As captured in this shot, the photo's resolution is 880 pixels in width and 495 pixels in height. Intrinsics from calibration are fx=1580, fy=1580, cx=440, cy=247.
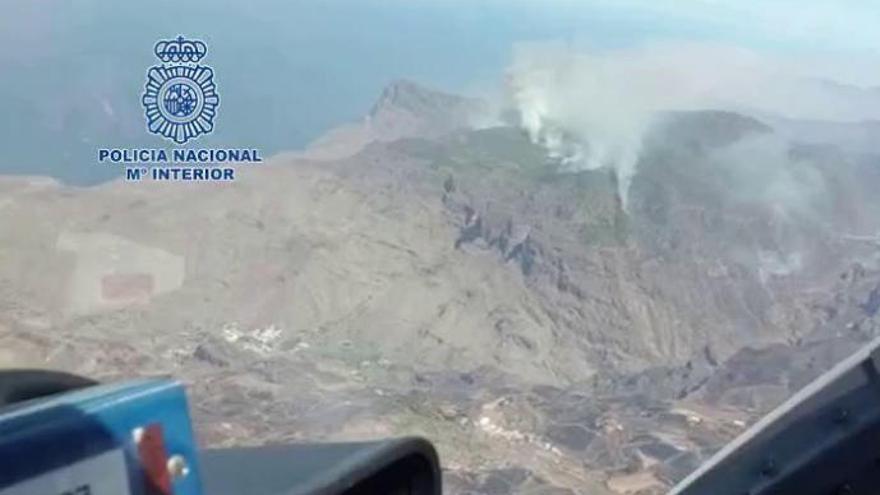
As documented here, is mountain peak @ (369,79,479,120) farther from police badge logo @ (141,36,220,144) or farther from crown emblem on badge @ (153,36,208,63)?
crown emblem on badge @ (153,36,208,63)

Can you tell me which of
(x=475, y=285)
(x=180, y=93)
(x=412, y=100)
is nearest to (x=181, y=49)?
(x=180, y=93)

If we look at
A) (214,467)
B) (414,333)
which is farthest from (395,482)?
(414,333)

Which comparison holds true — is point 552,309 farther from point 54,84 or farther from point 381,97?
point 54,84

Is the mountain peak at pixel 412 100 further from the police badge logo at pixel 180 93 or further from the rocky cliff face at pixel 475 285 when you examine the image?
the police badge logo at pixel 180 93

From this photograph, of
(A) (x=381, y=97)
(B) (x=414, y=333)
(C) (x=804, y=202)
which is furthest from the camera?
(A) (x=381, y=97)

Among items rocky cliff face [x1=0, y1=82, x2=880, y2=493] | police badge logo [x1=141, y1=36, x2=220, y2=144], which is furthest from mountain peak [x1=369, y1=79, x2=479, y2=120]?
police badge logo [x1=141, y1=36, x2=220, y2=144]

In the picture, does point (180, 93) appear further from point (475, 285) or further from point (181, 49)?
point (475, 285)

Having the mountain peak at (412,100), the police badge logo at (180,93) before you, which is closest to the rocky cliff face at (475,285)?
the mountain peak at (412,100)
